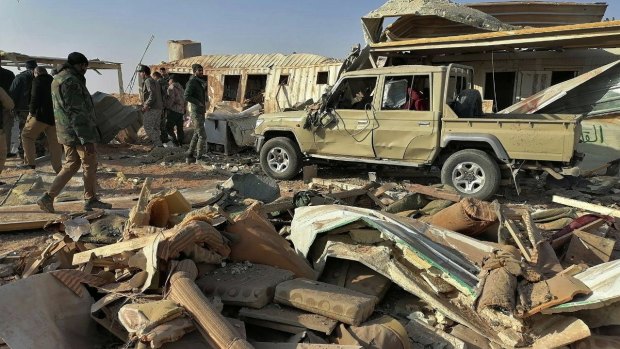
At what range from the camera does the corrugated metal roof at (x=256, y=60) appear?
16.7m

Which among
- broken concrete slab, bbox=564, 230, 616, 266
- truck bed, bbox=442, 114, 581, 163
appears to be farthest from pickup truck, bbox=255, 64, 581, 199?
broken concrete slab, bbox=564, 230, 616, 266

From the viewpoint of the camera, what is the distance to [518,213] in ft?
14.1

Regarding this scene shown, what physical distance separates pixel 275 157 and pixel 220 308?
215 inches

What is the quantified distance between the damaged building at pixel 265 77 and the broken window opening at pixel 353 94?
7896 mm

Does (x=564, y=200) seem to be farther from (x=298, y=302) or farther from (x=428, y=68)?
(x=298, y=302)

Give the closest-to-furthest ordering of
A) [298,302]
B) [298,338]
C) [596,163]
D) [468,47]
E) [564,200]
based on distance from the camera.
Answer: [298,338]
[298,302]
[564,200]
[596,163]
[468,47]

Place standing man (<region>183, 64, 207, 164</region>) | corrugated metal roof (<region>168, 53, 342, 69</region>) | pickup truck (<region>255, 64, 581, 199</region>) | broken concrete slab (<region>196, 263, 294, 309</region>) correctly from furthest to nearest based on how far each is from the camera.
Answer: corrugated metal roof (<region>168, 53, 342, 69</region>) < standing man (<region>183, 64, 207, 164</region>) < pickup truck (<region>255, 64, 581, 199</region>) < broken concrete slab (<region>196, 263, 294, 309</region>)

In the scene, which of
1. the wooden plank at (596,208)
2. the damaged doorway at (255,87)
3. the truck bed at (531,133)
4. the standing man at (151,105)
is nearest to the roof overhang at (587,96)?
the truck bed at (531,133)

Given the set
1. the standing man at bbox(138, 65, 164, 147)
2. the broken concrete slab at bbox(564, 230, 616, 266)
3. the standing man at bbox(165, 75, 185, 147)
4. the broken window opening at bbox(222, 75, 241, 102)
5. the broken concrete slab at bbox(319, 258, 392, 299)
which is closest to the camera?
the broken concrete slab at bbox(319, 258, 392, 299)

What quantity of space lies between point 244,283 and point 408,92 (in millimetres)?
4683

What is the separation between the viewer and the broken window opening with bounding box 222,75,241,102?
19.4 m

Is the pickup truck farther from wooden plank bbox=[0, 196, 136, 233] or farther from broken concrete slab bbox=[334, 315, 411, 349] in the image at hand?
broken concrete slab bbox=[334, 315, 411, 349]

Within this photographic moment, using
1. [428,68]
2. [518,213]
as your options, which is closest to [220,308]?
[518,213]

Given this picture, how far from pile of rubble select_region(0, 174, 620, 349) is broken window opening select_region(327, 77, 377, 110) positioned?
Result: 3574 mm
